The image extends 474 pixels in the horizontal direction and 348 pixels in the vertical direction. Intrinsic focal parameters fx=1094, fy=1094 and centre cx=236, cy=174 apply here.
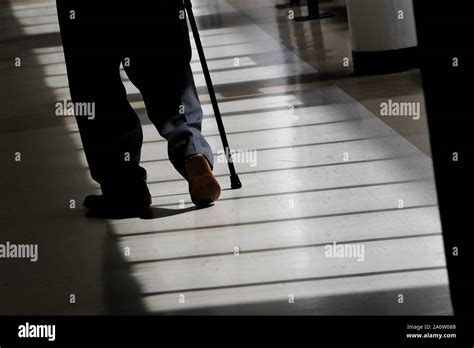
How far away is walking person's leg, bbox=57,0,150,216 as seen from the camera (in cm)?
497

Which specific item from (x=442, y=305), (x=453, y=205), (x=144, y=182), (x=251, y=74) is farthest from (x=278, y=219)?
(x=251, y=74)

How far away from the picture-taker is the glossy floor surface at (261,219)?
13.0 feet

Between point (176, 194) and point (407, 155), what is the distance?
118cm

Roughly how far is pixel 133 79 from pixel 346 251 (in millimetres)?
1448

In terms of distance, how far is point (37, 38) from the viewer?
506 inches

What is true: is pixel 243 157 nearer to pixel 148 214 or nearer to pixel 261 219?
pixel 148 214

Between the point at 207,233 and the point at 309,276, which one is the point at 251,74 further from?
the point at 309,276

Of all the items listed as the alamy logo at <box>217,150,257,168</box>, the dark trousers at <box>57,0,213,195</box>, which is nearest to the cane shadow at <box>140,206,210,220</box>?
the dark trousers at <box>57,0,213,195</box>

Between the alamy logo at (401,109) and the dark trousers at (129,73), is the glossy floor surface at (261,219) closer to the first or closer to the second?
the alamy logo at (401,109)

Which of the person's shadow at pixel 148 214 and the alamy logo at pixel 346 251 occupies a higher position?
the alamy logo at pixel 346 251
